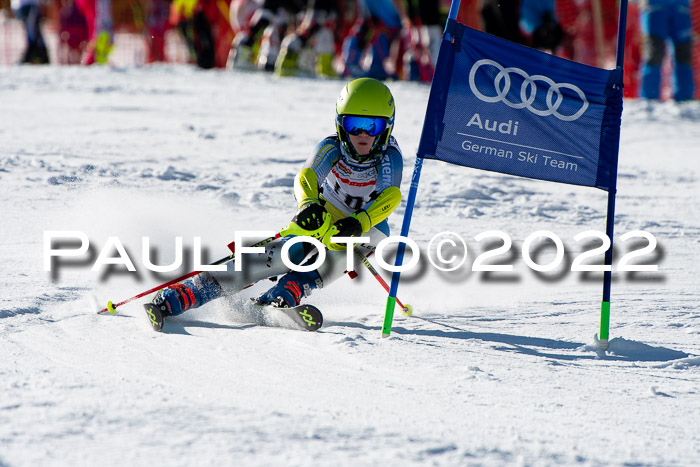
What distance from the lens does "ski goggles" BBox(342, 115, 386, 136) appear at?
4727 mm

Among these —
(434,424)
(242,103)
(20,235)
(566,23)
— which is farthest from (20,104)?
(566,23)

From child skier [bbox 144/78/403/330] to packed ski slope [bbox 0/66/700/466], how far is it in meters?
0.19

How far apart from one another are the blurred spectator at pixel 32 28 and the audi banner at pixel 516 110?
12.3 m

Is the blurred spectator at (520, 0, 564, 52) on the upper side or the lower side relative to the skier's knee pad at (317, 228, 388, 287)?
upper

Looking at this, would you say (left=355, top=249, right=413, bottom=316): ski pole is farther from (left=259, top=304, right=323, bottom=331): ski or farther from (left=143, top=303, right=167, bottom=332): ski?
(left=143, top=303, right=167, bottom=332): ski

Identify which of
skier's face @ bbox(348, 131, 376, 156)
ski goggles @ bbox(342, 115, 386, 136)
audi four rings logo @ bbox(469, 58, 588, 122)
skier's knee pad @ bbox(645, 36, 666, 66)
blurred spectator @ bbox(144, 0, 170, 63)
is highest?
blurred spectator @ bbox(144, 0, 170, 63)

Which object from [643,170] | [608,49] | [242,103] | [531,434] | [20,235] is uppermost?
[608,49]

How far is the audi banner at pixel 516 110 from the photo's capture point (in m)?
4.16

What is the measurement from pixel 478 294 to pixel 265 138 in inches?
194

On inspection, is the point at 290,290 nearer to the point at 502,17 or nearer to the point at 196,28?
the point at 502,17

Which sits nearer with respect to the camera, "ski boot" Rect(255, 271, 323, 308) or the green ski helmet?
"ski boot" Rect(255, 271, 323, 308)

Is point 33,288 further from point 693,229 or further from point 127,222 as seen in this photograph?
point 693,229

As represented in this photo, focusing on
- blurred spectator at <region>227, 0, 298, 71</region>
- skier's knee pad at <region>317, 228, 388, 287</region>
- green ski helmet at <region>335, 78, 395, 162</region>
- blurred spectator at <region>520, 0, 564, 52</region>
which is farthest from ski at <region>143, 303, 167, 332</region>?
blurred spectator at <region>227, 0, 298, 71</region>

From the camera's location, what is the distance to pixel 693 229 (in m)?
7.00
